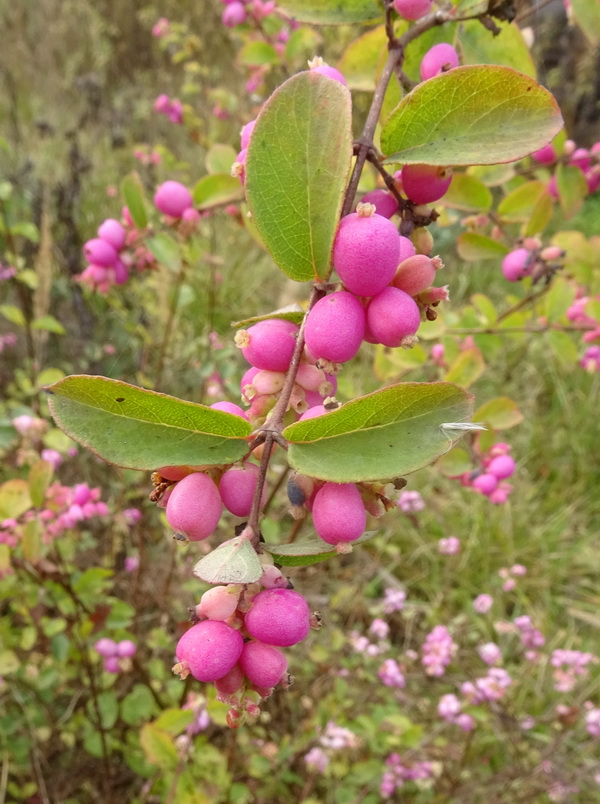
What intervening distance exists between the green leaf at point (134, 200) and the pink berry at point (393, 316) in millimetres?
827

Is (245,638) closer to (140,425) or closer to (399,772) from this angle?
(140,425)

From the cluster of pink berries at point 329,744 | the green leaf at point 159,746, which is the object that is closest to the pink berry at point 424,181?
the green leaf at point 159,746

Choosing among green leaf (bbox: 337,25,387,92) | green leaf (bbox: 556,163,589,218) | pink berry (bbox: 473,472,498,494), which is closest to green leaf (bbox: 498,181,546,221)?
green leaf (bbox: 556,163,589,218)

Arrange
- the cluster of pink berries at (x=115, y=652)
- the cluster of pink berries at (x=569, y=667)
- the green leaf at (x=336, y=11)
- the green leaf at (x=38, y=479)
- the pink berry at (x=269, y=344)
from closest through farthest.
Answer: the pink berry at (x=269, y=344)
the green leaf at (x=336, y=11)
the green leaf at (x=38, y=479)
the cluster of pink berries at (x=115, y=652)
the cluster of pink berries at (x=569, y=667)

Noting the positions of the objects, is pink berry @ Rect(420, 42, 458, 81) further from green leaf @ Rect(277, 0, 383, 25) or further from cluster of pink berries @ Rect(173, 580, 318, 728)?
cluster of pink berries @ Rect(173, 580, 318, 728)

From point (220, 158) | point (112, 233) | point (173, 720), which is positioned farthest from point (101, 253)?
point (173, 720)

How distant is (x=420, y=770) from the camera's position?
1.77 m

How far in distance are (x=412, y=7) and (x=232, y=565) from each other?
0.63 m

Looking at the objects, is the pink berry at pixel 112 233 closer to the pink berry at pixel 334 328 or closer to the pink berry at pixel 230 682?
the pink berry at pixel 334 328

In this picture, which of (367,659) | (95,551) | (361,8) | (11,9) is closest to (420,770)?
(367,659)

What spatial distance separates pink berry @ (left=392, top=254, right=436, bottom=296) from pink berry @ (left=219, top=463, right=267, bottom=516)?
192 mm

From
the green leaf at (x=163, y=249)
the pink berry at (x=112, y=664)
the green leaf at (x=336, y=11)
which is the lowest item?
the pink berry at (x=112, y=664)

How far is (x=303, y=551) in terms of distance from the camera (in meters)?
0.48

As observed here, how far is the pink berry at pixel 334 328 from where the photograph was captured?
1.50 feet
